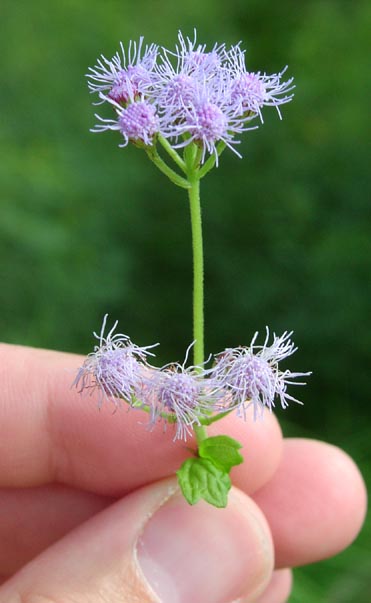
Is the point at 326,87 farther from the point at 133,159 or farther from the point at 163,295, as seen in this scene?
the point at 163,295

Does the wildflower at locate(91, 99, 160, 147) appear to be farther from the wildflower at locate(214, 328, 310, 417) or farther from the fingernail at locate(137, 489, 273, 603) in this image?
the fingernail at locate(137, 489, 273, 603)

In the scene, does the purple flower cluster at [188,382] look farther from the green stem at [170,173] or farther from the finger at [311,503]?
the finger at [311,503]

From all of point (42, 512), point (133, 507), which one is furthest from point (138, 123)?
point (42, 512)

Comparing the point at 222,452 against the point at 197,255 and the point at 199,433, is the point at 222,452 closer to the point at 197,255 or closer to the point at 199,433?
the point at 199,433

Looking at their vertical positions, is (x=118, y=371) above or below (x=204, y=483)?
above

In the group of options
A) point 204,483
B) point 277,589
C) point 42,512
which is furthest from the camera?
point 277,589

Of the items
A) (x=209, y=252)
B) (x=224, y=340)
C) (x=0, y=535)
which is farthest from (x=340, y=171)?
(x=0, y=535)

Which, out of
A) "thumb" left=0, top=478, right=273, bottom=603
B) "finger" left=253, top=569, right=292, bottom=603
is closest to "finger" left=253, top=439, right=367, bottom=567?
"finger" left=253, top=569, right=292, bottom=603

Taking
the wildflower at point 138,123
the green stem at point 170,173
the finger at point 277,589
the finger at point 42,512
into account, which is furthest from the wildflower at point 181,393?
the finger at point 277,589
